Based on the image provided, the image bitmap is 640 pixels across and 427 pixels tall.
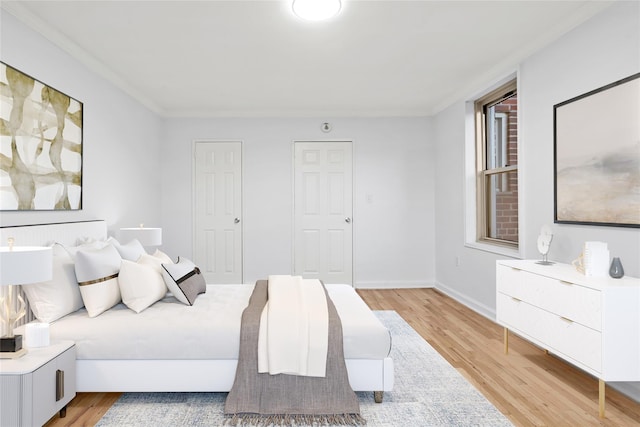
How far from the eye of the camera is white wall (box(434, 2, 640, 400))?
2.46 metres

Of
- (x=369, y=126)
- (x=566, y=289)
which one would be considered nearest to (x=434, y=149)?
→ (x=369, y=126)

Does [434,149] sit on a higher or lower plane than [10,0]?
lower

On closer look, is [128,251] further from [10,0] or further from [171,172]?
[171,172]

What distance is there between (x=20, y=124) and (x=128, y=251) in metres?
1.11

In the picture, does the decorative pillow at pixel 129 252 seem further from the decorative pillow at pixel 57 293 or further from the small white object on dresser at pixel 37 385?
the small white object on dresser at pixel 37 385

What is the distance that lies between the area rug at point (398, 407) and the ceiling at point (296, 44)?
2488mm

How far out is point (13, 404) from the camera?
6.04 ft

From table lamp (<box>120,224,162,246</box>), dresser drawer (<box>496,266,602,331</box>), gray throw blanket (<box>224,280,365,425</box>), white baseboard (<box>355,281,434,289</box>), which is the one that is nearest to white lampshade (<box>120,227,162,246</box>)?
table lamp (<box>120,224,162,246</box>)

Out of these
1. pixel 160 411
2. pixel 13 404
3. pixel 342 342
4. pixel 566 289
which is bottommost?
pixel 160 411

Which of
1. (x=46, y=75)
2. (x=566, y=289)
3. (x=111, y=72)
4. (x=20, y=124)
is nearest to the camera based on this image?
(x=566, y=289)

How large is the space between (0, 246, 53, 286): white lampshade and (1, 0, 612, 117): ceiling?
5.69 feet

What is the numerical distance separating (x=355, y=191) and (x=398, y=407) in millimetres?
3656

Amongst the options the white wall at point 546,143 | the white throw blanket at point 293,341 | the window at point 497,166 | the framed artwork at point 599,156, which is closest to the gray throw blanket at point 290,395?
the white throw blanket at point 293,341

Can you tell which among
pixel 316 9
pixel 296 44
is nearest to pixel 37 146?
pixel 296 44
